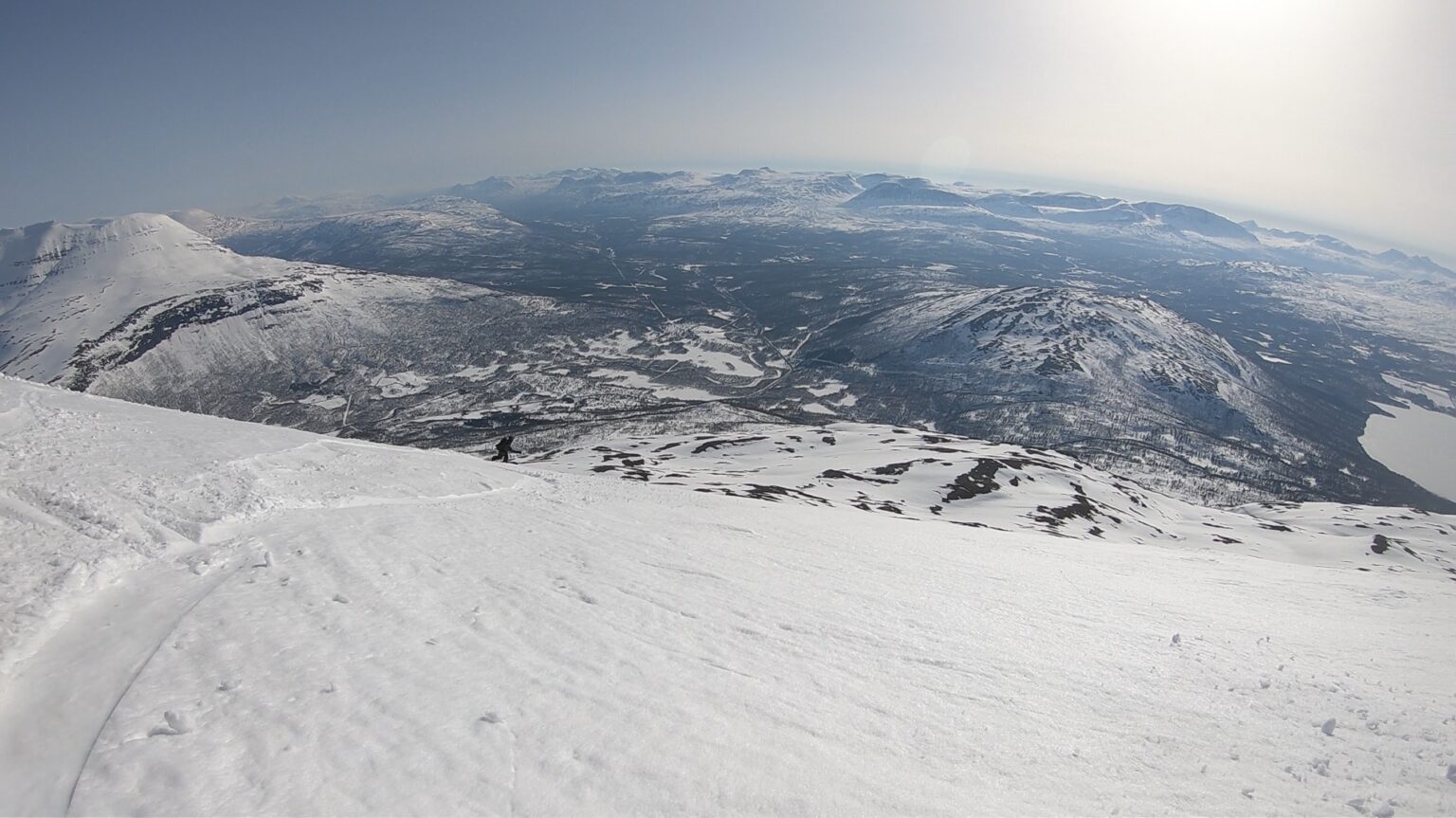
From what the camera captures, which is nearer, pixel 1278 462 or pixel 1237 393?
pixel 1278 462

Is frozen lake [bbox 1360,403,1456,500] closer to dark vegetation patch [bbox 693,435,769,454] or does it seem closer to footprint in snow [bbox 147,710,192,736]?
dark vegetation patch [bbox 693,435,769,454]

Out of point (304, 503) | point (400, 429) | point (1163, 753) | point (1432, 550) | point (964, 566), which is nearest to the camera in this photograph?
point (1163, 753)

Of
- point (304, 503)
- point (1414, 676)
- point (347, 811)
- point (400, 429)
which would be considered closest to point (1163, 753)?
point (1414, 676)

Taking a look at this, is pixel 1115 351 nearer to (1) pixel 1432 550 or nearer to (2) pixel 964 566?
(1) pixel 1432 550

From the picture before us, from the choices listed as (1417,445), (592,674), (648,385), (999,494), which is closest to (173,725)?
(592,674)

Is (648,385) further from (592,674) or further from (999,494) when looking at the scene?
(592,674)

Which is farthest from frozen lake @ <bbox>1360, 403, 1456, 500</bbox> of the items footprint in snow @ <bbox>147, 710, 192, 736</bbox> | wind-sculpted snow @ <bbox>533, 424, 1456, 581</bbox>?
footprint in snow @ <bbox>147, 710, 192, 736</bbox>

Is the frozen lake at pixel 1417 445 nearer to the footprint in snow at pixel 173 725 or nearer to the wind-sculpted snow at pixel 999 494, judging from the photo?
the wind-sculpted snow at pixel 999 494
